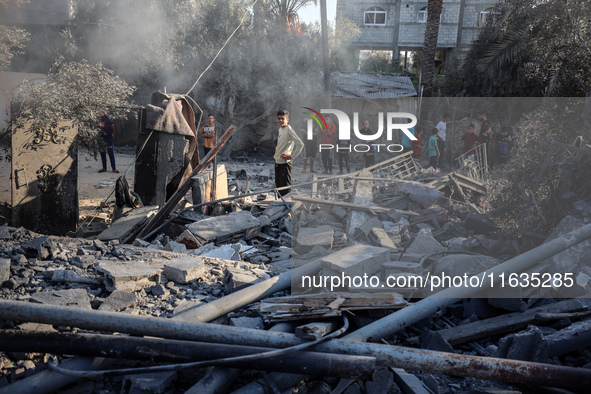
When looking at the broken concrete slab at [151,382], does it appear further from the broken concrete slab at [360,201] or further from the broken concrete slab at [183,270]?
the broken concrete slab at [360,201]

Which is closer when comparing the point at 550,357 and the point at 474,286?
the point at 550,357

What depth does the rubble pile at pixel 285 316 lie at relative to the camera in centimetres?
274

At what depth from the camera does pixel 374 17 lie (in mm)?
26109

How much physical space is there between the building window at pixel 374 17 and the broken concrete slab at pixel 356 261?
24.3 metres

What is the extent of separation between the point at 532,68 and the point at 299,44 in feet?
31.1

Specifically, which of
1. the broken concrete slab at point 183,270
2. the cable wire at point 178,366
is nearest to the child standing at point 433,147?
the broken concrete slab at point 183,270

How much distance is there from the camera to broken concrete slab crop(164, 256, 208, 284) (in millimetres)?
4258

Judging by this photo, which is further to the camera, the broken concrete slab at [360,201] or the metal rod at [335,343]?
the broken concrete slab at [360,201]

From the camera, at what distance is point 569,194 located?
5.45m

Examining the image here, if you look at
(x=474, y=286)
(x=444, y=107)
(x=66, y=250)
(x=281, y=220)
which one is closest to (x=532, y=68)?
(x=444, y=107)

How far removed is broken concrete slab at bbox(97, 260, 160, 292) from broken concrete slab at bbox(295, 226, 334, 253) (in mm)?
2343

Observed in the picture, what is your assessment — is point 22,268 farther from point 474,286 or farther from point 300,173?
point 300,173

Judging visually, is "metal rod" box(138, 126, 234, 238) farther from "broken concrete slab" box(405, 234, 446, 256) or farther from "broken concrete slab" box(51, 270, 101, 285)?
"broken concrete slab" box(405, 234, 446, 256)

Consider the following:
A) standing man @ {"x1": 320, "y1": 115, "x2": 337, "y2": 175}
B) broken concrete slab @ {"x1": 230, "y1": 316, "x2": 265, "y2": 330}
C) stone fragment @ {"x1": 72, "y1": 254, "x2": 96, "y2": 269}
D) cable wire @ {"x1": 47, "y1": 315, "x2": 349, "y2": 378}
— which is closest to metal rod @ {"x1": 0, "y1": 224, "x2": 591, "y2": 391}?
cable wire @ {"x1": 47, "y1": 315, "x2": 349, "y2": 378}
